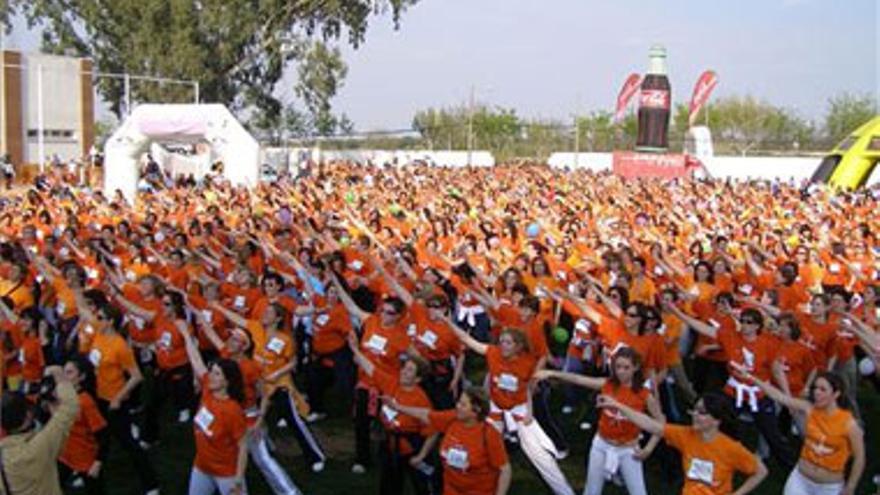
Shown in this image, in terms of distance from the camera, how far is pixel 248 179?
2188cm

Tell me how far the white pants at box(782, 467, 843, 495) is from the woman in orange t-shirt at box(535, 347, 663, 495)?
0.85 metres

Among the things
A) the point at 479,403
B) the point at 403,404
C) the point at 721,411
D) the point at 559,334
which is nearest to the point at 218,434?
the point at 403,404

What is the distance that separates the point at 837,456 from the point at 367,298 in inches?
245

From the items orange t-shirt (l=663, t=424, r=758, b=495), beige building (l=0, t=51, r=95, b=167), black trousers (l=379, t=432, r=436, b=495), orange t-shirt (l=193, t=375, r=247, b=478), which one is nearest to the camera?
orange t-shirt (l=663, t=424, r=758, b=495)

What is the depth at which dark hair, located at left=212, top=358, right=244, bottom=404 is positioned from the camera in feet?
20.9

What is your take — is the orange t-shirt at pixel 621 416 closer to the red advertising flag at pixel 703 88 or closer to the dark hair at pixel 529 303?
the dark hair at pixel 529 303

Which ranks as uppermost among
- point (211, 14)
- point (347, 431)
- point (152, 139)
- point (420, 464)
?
point (211, 14)

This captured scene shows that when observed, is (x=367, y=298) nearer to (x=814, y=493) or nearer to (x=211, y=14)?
(x=814, y=493)

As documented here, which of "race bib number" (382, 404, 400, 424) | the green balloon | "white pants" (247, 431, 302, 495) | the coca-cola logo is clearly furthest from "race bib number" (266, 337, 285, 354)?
the coca-cola logo

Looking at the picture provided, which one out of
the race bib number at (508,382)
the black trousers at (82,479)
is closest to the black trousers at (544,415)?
the race bib number at (508,382)

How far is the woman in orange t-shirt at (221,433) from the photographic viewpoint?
632cm

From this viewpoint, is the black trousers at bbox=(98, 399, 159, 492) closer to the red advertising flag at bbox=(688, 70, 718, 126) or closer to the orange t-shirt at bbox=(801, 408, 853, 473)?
the orange t-shirt at bbox=(801, 408, 853, 473)

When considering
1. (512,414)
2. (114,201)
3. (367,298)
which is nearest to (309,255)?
(367,298)

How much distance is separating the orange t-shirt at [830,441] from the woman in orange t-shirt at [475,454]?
1753mm
